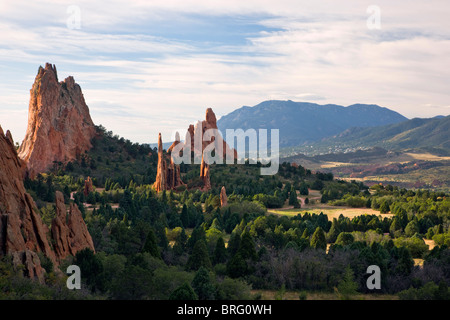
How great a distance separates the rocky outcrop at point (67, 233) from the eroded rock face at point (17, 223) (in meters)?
2.05

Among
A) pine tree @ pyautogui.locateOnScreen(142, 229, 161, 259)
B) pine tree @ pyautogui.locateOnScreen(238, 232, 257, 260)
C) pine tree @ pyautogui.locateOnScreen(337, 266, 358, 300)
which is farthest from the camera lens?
pine tree @ pyautogui.locateOnScreen(238, 232, 257, 260)

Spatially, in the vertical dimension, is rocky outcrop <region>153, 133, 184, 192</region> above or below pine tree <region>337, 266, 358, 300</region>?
above

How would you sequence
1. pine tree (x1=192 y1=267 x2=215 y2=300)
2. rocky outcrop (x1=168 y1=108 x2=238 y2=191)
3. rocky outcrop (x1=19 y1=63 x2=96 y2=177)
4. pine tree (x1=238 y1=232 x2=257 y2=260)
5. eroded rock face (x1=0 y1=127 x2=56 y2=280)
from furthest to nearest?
rocky outcrop (x1=168 y1=108 x2=238 y2=191) < rocky outcrop (x1=19 y1=63 x2=96 y2=177) < pine tree (x1=238 y1=232 x2=257 y2=260) < pine tree (x1=192 y1=267 x2=215 y2=300) < eroded rock face (x1=0 y1=127 x2=56 y2=280)

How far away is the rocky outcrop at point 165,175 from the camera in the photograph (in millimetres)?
107938

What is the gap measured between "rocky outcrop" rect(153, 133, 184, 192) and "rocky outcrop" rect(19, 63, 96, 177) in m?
28.8

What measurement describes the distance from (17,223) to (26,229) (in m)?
1.86

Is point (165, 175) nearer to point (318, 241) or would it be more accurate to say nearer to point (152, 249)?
point (318, 241)

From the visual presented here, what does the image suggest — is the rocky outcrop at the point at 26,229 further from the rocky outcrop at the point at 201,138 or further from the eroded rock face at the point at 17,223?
the rocky outcrop at the point at 201,138

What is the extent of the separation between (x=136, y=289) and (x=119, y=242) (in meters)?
20.1

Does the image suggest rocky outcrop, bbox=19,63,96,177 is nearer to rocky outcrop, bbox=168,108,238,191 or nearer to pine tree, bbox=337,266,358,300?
rocky outcrop, bbox=168,108,238,191

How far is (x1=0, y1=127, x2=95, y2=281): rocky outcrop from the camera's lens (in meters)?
37.1

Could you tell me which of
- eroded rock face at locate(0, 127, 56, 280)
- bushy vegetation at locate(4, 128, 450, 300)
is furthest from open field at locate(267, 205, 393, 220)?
eroded rock face at locate(0, 127, 56, 280)

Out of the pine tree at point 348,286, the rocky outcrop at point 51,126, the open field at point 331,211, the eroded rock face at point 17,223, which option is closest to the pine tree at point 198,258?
the pine tree at point 348,286

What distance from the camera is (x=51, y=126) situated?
398 feet
